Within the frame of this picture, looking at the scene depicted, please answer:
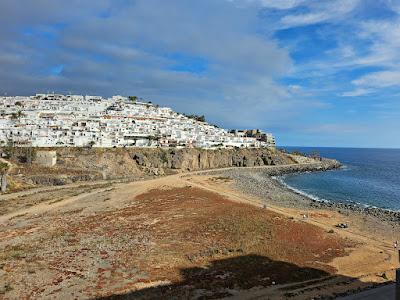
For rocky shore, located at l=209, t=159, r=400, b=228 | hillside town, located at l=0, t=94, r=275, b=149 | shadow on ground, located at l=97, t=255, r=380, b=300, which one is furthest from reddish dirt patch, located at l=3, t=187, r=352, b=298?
hillside town, located at l=0, t=94, r=275, b=149

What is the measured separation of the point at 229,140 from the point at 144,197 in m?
78.9

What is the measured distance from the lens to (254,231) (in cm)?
3528

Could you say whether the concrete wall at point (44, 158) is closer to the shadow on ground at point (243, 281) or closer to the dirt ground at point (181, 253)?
the dirt ground at point (181, 253)

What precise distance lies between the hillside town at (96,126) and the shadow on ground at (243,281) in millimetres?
75857

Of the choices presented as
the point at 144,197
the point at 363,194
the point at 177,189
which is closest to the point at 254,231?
the point at 144,197

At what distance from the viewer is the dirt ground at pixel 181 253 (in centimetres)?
2292

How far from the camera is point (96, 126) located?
103562mm

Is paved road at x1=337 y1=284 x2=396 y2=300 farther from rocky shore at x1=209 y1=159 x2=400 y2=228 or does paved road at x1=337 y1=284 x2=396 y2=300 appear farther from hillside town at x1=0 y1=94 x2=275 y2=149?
hillside town at x1=0 y1=94 x2=275 y2=149

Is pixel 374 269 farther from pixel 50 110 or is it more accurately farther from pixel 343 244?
pixel 50 110

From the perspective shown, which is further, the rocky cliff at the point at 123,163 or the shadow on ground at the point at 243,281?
the rocky cliff at the point at 123,163

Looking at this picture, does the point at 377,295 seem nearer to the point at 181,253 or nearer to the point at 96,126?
the point at 181,253

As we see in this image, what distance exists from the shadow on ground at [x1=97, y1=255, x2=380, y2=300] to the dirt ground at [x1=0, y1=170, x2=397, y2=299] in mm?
66

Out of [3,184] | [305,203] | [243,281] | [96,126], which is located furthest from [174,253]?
[96,126]

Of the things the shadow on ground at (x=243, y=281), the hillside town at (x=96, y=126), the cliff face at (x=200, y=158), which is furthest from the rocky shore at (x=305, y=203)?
the hillside town at (x=96, y=126)
